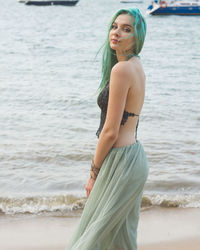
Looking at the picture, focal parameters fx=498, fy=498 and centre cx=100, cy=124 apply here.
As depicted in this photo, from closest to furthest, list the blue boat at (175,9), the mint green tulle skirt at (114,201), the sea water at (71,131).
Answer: the mint green tulle skirt at (114,201)
the sea water at (71,131)
the blue boat at (175,9)

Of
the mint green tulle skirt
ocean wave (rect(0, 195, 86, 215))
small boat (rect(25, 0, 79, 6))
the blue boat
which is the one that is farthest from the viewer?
small boat (rect(25, 0, 79, 6))

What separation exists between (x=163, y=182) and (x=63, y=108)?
4894 mm

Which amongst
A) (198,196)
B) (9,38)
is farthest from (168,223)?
(9,38)

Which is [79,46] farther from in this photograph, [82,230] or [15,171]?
[82,230]

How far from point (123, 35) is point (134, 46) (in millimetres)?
91

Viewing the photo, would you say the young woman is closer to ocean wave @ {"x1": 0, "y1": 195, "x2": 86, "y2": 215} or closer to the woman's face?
the woman's face

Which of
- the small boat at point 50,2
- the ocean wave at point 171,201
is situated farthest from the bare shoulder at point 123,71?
the small boat at point 50,2

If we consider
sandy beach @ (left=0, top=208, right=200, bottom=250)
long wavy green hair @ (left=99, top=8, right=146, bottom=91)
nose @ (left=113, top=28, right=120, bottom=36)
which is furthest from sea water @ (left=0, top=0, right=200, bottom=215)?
nose @ (left=113, top=28, right=120, bottom=36)

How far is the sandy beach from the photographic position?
4422 millimetres

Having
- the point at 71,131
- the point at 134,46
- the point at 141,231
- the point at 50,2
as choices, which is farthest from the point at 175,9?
the point at 134,46

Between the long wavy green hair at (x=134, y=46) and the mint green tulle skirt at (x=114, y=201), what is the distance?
0.45 metres

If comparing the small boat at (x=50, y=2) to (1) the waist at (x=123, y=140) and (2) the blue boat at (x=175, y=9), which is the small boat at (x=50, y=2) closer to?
(2) the blue boat at (x=175, y=9)

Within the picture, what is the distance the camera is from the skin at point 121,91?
262cm

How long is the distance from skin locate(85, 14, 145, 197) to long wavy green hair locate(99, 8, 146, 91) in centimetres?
2
